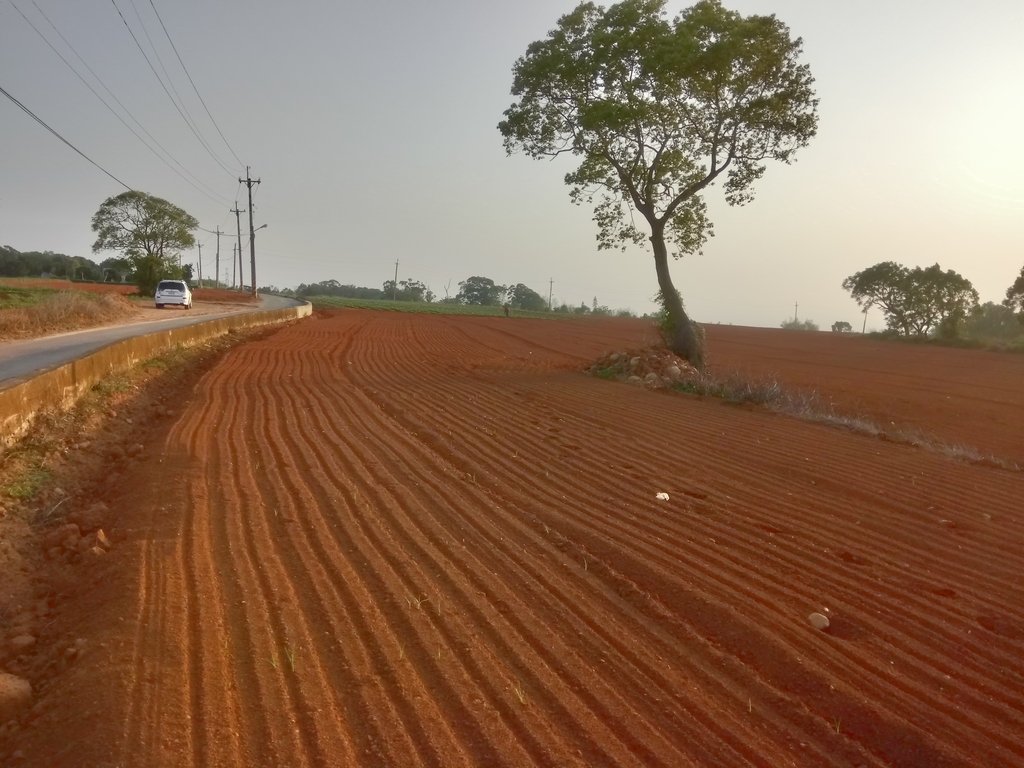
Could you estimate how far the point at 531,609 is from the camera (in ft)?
16.5

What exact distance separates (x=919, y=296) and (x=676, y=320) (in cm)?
4179

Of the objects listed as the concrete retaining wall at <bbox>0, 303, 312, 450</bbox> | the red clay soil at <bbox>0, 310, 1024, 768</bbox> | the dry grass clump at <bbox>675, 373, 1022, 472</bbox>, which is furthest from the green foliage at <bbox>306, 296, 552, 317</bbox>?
the red clay soil at <bbox>0, 310, 1024, 768</bbox>

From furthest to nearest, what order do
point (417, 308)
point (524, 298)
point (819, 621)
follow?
point (524, 298) < point (417, 308) < point (819, 621)

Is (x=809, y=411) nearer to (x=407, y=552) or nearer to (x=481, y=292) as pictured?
(x=407, y=552)

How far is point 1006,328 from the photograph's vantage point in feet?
243

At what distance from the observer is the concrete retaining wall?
8.23m

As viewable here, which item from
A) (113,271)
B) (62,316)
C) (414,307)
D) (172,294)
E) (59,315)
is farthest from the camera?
(113,271)

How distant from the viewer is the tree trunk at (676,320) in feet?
68.4

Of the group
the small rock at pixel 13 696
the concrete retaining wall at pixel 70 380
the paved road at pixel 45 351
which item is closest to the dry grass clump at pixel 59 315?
the paved road at pixel 45 351

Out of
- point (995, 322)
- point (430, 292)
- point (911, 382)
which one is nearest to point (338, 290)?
point (430, 292)

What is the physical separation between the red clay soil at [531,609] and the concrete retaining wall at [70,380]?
1.23 m

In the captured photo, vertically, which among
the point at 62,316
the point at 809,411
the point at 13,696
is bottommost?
the point at 13,696

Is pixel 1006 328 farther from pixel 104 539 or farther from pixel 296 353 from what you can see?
pixel 104 539

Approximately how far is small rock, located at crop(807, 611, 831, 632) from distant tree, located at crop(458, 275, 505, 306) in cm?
12704
